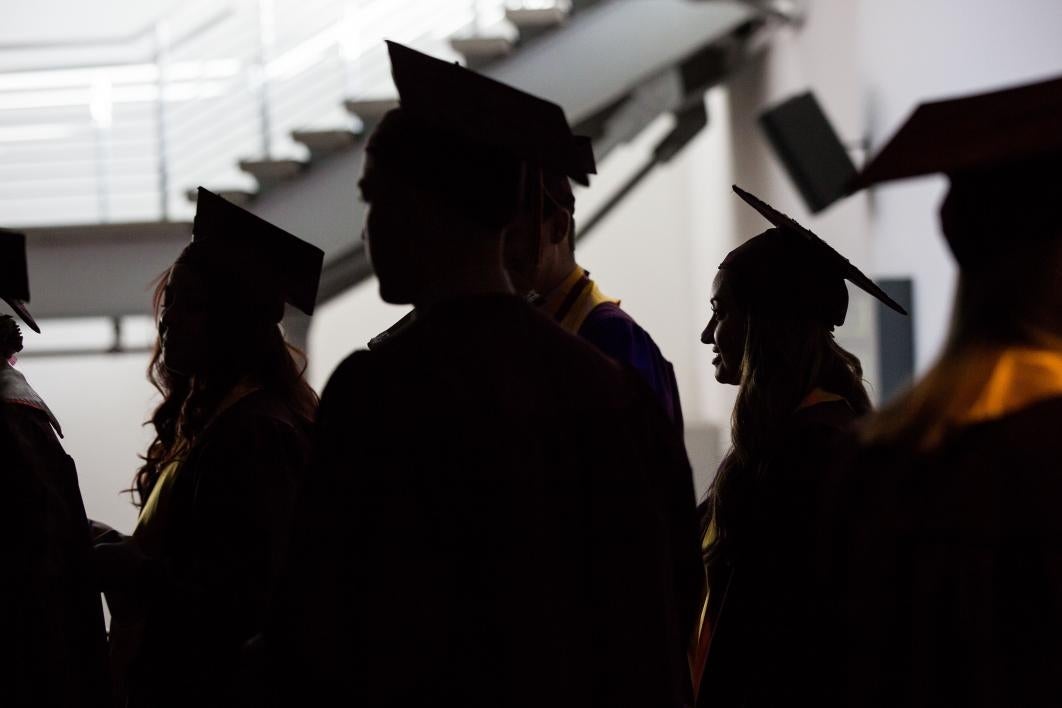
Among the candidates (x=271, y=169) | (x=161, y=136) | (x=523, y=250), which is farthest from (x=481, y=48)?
(x=523, y=250)

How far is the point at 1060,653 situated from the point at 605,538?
1.62 ft

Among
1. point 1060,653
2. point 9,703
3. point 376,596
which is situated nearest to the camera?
point 1060,653

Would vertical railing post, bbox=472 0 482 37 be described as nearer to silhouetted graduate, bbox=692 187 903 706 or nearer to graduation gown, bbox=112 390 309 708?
silhouetted graduate, bbox=692 187 903 706

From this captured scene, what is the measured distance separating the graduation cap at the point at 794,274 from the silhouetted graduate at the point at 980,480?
0.80 meters

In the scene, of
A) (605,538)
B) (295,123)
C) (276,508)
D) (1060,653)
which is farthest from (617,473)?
(295,123)

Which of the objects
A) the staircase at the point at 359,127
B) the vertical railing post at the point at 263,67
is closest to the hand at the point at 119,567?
the staircase at the point at 359,127

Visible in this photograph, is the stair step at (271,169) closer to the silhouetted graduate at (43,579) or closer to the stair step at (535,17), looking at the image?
the stair step at (535,17)

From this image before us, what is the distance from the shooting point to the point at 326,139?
5.99 metres

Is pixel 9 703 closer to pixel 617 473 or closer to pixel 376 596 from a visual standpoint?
pixel 376 596

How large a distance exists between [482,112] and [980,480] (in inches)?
28.9

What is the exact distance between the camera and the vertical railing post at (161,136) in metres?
6.44

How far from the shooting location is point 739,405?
2.19 m

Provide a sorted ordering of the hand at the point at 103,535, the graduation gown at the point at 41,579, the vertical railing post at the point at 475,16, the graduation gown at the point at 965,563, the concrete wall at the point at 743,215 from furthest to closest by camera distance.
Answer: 1. the vertical railing post at the point at 475,16
2. the concrete wall at the point at 743,215
3. the hand at the point at 103,535
4. the graduation gown at the point at 41,579
5. the graduation gown at the point at 965,563

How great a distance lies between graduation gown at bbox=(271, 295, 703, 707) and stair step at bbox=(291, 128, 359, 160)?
4.69 m
